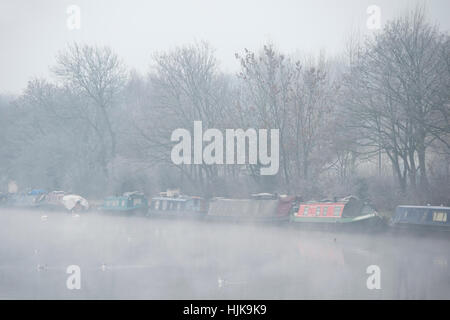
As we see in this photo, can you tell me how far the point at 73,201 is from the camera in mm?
41844

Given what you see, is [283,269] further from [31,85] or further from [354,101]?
[31,85]

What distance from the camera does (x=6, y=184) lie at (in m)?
56.0

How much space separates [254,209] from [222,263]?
10.6 metres

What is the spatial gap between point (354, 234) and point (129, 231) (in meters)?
11.0

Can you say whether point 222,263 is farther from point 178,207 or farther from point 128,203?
point 128,203

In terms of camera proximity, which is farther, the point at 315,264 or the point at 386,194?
the point at 386,194

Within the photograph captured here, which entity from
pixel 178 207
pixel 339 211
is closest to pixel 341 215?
pixel 339 211

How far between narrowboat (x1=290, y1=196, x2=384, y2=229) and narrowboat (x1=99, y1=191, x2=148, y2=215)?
11.9 m

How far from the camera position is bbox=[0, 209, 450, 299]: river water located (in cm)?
1627

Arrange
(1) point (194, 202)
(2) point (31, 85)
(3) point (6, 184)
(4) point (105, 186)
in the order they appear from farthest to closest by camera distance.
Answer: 1. (3) point (6, 184)
2. (2) point (31, 85)
3. (4) point (105, 186)
4. (1) point (194, 202)

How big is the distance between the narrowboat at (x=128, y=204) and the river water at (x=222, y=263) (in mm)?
5858

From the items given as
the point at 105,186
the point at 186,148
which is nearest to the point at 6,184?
the point at 105,186

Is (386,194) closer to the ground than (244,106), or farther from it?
closer to the ground

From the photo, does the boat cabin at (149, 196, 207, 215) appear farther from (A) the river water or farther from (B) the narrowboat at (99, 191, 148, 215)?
(A) the river water
